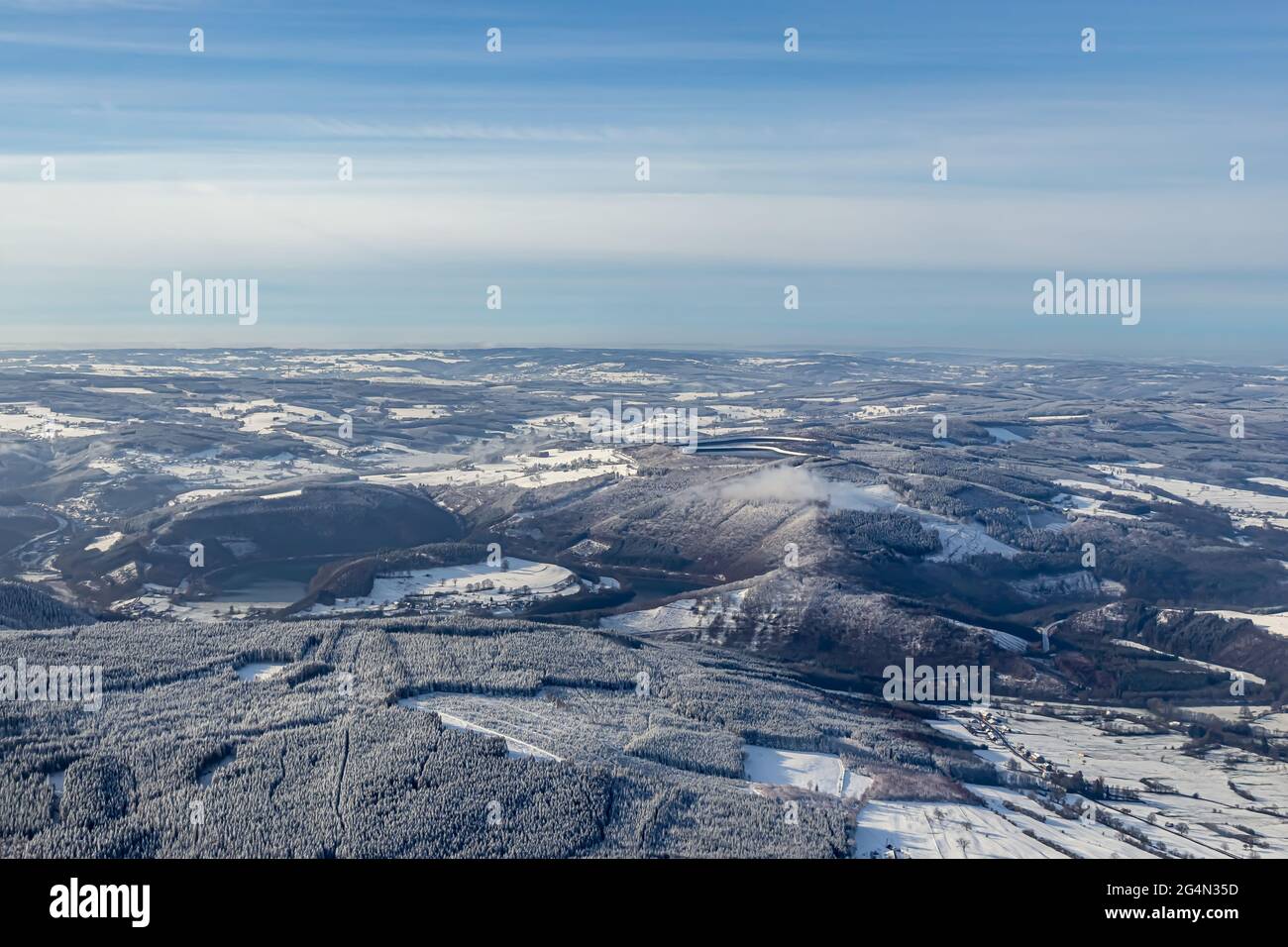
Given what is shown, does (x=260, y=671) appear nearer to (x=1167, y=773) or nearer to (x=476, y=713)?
(x=476, y=713)

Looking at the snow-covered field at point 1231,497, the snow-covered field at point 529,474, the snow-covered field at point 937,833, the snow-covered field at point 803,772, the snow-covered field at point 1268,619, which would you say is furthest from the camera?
the snow-covered field at point 529,474

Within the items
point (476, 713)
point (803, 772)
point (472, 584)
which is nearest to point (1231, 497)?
point (472, 584)

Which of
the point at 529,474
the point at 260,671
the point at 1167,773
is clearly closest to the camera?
the point at 260,671

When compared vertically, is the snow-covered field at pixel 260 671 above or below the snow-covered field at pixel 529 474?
below

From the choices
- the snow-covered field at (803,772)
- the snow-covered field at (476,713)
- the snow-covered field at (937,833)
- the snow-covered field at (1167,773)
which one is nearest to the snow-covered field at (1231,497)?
the snow-covered field at (1167,773)

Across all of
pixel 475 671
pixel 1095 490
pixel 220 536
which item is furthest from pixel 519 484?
pixel 475 671

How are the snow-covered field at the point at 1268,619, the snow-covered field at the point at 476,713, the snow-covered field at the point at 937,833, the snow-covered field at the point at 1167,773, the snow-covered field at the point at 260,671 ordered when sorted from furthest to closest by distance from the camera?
1. the snow-covered field at the point at 1268,619
2. the snow-covered field at the point at 260,671
3. the snow-covered field at the point at 1167,773
4. the snow-covered field at the point at 476,713
5. the snow-covered field at the point at 937,833

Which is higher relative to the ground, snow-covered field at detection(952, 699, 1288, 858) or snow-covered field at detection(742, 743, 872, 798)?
snow-covered field at detection(742, 743, 872, 798)

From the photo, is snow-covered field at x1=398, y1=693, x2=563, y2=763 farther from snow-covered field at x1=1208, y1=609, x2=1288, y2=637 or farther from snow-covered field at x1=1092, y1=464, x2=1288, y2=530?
snow-covered field at x1=1092, y1=464, x2=1288, y2=530

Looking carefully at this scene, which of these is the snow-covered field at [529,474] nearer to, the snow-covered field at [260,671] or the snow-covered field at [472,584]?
the snow-covered field at [472,584]

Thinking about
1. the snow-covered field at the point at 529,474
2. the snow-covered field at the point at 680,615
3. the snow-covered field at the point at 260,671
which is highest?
the snow-covered field at the point at 529,474

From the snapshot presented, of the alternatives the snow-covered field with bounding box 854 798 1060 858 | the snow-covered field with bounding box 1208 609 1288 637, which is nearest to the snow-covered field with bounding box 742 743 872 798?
the snow-covered field with bounding box 854 798 1060 858
